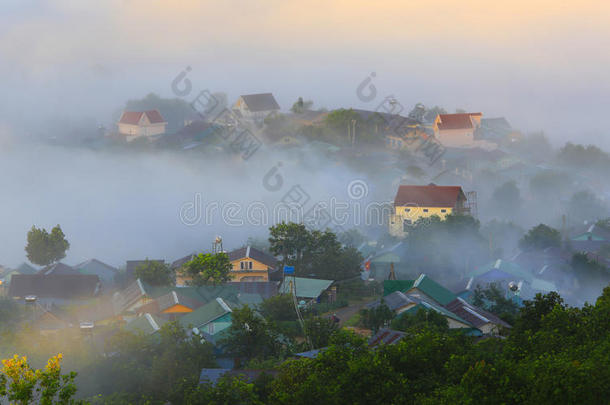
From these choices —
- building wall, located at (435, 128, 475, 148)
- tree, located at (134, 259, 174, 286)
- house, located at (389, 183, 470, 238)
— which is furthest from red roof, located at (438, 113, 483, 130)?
tree, located at (134, 259, 174, 286)

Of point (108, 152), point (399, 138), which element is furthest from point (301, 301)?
point (108, 152)

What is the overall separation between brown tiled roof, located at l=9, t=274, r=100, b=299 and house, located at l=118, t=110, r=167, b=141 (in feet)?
149

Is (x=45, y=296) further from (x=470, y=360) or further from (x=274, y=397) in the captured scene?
(x=470, y=360)

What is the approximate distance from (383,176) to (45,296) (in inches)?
1466

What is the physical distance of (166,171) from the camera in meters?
76.1

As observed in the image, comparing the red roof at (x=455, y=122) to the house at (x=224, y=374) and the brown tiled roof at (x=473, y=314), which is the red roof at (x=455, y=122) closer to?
the brown tiled roof at (x=473, y=314)

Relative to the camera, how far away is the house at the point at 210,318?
88.2ft

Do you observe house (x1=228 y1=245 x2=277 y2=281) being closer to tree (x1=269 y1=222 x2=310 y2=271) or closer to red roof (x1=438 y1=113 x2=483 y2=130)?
tree (x1=269 y1=222 x2=310 y2=271)

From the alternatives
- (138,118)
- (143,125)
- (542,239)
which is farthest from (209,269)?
(138,118)

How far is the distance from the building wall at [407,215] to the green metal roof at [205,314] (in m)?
23.7

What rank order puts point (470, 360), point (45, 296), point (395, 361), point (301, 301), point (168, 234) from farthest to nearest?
point (168, 234)
point (45, 296)
point (301, 301)
point (395, 361)
point (470, 360)

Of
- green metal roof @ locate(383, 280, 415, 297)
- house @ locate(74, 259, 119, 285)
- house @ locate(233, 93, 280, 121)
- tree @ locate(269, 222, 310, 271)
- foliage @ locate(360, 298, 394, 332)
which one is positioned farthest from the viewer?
house @ locate(233, 93, 280, 121)

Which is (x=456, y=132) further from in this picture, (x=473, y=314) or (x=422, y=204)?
(x=473, y=314)

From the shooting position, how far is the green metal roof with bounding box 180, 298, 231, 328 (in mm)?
27703
